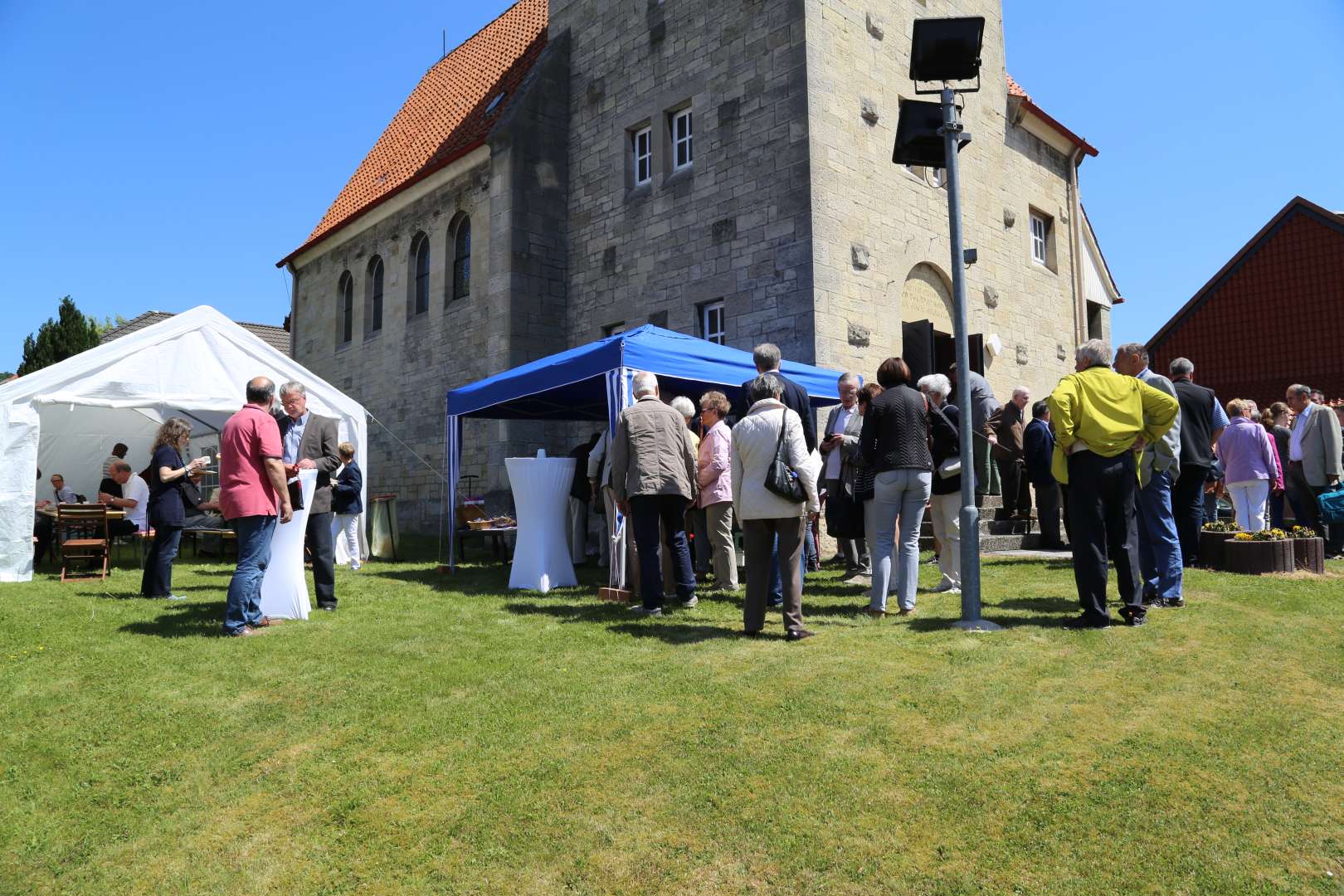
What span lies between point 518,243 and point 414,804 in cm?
1369

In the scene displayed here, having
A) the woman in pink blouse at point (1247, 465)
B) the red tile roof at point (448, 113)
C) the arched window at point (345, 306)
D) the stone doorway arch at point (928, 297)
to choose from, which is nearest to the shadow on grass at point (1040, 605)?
the woman in pink blouse at point (1247, 465)

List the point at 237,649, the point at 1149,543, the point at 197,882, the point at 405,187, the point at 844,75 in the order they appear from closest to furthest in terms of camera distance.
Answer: the point at 197,882, the point at 237,649, the point at 1149,543, the point at 844,75, the point at 405,187

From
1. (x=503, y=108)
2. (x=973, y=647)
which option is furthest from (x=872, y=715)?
(x=503, y=108)

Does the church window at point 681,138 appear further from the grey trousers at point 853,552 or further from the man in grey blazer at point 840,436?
the grey trousers at point 853,552

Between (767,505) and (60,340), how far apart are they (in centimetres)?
4241

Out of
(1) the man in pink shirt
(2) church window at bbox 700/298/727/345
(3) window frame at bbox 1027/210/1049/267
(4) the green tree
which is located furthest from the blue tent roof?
(4) the green tree

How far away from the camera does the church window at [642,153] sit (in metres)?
15.3

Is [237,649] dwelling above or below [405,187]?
below

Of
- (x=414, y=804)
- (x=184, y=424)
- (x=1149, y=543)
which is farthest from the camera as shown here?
(x=184, y=424)

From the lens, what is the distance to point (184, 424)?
8.27 meters

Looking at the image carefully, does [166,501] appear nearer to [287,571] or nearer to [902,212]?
[287,571]

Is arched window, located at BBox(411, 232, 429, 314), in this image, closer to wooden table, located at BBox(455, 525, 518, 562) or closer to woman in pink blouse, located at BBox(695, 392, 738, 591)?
wooden table, located at BBox(455, 525, 518, 562)

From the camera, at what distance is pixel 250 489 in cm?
608

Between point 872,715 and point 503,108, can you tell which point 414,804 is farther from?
point 503,108
